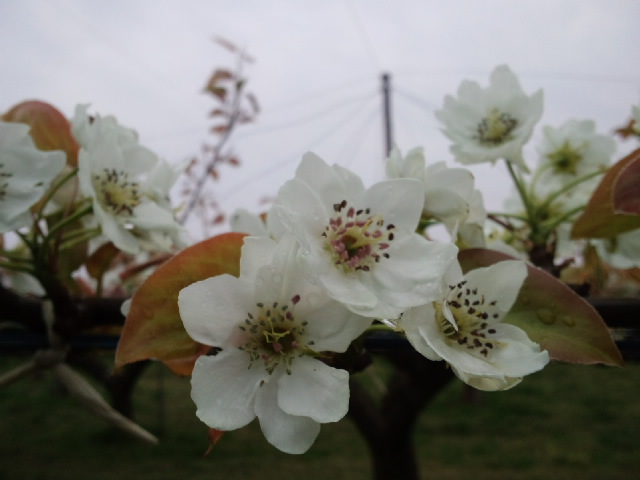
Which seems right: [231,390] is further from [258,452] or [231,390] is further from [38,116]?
[258,452]

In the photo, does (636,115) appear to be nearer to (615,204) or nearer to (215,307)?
(615,204)

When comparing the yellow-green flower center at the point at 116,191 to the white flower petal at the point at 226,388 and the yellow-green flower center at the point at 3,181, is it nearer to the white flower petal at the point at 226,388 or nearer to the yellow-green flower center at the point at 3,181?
the yellow-green flower center at the point at 3,181

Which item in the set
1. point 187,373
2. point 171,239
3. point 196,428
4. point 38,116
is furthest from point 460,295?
point 196,428

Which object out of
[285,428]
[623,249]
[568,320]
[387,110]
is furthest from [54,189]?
[387,110]

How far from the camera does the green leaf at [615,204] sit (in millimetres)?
413

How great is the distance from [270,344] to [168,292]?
0.08 m

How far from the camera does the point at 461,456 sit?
13.0 ft

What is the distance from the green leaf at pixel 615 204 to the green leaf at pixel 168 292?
0.27 meters

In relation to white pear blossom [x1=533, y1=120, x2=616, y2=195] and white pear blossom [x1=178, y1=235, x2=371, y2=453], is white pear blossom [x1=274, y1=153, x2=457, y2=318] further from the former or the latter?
white pear blossom [x1=533, y1=120, x2=616, y2=195]

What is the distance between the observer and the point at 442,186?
0.43m

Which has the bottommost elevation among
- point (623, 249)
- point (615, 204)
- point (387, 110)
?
point (387, 110)

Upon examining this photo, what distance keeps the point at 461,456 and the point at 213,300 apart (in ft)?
13.2

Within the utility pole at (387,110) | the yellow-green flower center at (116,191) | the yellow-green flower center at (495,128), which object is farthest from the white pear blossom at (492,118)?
the utility pole at (387,110)

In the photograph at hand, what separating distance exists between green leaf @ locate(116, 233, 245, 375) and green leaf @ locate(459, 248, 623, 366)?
0.53 ft
